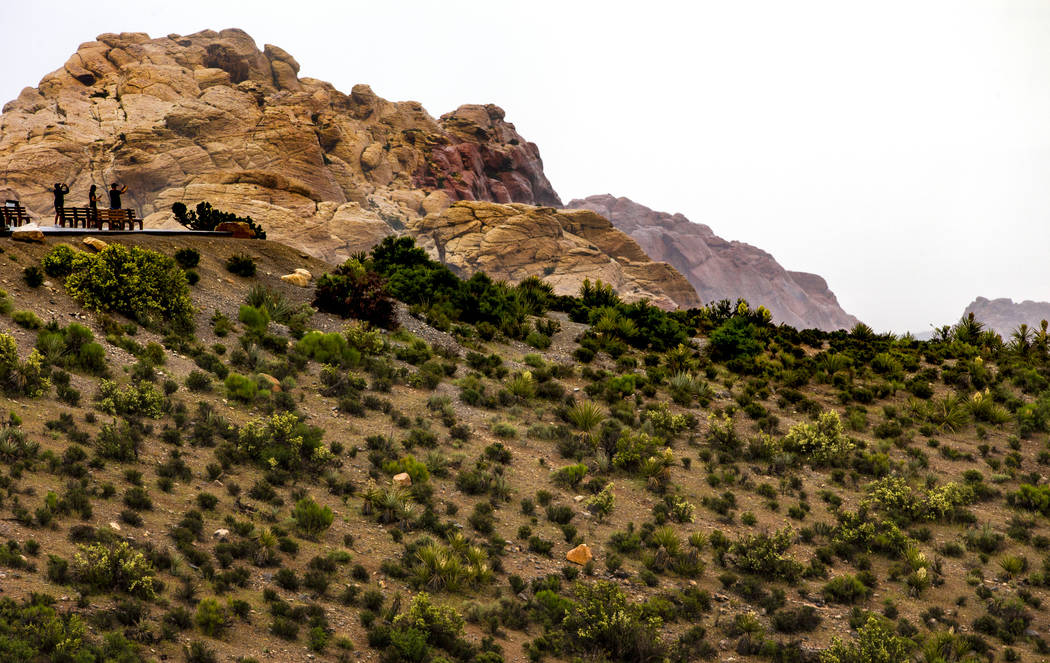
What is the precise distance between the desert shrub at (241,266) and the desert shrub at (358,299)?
2802 mm

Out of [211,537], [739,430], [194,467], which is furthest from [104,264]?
[739,430]

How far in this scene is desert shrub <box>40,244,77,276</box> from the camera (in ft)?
60.1

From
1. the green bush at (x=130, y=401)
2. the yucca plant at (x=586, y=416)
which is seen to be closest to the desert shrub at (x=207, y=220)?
the green bush at (x=130, y=401)

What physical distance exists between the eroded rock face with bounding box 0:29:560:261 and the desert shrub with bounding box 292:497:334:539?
2730 inches

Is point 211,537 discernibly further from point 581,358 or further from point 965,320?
point 965,320

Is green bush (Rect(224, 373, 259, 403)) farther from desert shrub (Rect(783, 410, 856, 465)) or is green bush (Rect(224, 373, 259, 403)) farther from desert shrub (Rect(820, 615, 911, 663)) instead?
desert shrub (Rect(783, 410, 856, 465))

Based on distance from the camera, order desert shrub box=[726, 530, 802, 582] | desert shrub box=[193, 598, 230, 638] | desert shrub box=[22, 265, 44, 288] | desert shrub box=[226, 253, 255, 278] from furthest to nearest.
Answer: desert shrub box=[226, 253, 255, 278] < desert shrub box=[22, 265, 44, 288] < desert shrub box=[726, 530, 802, 582] < desert shrub box=[193, 598, 230, 638]

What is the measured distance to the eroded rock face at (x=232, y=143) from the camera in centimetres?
7844

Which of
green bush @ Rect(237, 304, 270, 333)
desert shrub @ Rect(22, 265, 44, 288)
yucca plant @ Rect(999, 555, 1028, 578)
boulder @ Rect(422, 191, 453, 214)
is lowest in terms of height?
yucca plant @ Rect(999, 555, 1028, 578)

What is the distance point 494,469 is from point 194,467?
6.09m

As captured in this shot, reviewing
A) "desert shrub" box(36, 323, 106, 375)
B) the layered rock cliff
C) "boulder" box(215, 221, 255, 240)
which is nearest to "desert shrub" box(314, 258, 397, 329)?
"boulder" box(215, 221, 255, 240)

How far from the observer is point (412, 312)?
83.8 ft

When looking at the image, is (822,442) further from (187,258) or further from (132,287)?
(187,258)

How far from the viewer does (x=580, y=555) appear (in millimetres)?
11938
